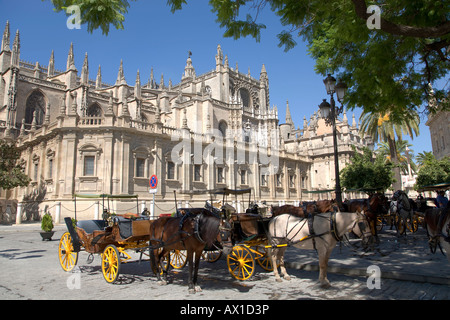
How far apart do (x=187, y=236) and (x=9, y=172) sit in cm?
2857

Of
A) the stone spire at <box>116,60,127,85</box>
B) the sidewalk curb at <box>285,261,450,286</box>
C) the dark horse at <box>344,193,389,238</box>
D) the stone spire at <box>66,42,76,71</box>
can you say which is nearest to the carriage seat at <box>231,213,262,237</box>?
the sidewalk curb at <box>285,261,450,286</box>

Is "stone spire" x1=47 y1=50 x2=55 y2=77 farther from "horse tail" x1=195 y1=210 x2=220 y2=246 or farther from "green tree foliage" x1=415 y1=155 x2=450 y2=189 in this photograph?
"green tree foliage" x1=415 y1=155 x2=450 y2=189

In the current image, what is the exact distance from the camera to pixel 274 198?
127ft

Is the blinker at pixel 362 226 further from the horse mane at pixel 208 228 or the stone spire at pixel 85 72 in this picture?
the stone spire at pixel 85 72

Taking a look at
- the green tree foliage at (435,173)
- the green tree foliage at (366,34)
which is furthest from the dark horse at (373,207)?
the green tree foliage at (435,173)

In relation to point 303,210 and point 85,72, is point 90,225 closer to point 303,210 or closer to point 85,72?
point 303,210

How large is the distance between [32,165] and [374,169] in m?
31.1

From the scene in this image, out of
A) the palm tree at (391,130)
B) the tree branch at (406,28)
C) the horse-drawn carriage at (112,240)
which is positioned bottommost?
the horse-drawn carriage at (112,240)

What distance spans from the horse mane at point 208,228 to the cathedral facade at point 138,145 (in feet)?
15.9

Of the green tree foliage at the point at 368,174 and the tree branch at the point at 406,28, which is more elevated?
the tree branch at the point at 406,28

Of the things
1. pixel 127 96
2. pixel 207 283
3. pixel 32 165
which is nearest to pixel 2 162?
pixel 32 165

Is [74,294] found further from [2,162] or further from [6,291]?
[2,162]

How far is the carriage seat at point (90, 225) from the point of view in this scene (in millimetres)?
9039

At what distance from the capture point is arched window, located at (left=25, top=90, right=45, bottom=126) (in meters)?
36.8
